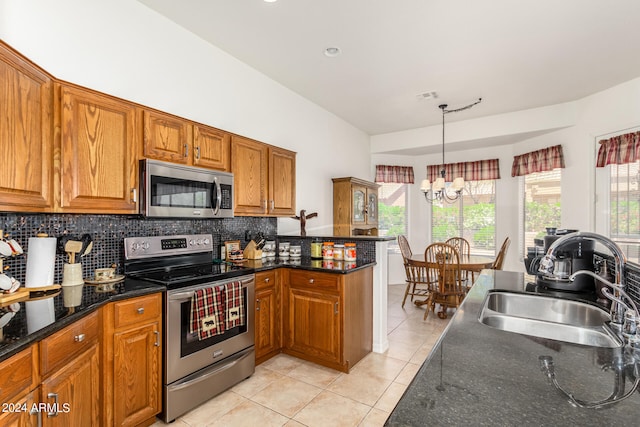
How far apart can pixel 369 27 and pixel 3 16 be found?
7.65 ft

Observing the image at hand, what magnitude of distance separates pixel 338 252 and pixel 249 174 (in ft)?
3.61

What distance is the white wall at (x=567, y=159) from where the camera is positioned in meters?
3.60

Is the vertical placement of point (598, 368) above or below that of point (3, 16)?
below

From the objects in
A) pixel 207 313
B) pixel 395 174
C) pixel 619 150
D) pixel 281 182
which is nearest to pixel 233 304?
pixel 207 313

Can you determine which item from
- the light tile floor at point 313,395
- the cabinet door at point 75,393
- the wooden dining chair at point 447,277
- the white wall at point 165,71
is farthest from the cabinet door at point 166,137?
the wooden dining chair at point 447,277

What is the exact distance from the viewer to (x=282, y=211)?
128 inches

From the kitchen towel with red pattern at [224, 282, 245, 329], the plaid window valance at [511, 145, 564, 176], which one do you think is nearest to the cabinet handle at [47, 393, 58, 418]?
the kitchen towel with red pattern at [224, 282, 245, 329]

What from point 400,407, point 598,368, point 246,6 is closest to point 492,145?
point 246,6

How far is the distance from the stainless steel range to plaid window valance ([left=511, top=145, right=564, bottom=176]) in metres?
4.40

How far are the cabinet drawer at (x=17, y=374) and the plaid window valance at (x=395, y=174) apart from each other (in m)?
5.33

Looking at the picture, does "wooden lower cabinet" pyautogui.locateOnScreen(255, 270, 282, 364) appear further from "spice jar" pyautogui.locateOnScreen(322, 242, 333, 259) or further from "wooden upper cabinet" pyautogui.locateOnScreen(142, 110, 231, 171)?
"wooden upper cabinet" pyautogui.locateOnScreen(142, 110, 231, 171)

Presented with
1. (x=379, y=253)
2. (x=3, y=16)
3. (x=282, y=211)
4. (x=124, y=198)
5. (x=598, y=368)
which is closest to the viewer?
(x=598, y=368)

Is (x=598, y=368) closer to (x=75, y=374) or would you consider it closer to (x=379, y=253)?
(x=75, y=374)

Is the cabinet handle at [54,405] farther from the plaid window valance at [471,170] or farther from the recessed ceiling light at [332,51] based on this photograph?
the plaid window valance at [471,170]
